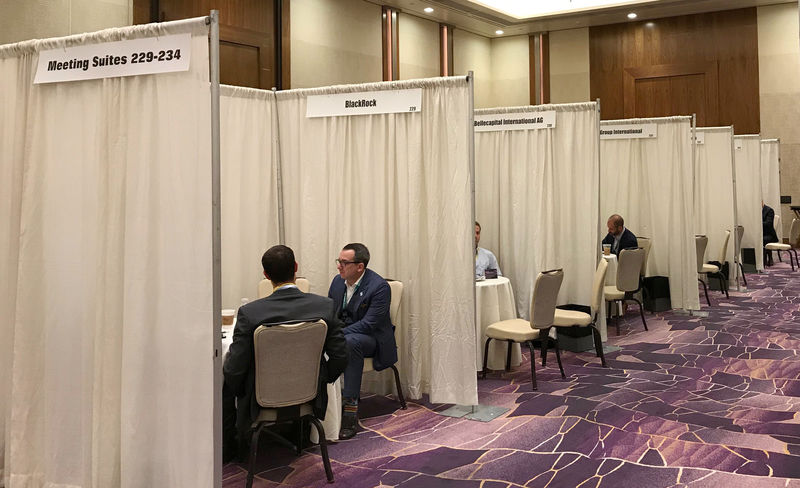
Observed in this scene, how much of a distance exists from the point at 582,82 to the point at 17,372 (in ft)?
40.3

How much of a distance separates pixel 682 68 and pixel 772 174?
2.87 meters

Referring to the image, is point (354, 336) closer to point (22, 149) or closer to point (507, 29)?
point (22, 149)

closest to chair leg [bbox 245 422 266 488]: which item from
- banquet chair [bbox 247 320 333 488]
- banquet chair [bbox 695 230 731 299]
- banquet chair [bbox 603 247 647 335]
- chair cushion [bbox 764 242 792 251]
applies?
banquet chair [bbox 247 320 333 488]

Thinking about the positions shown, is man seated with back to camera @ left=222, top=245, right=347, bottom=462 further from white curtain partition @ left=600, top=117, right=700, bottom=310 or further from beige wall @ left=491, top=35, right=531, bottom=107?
beige wall @ left=491, top=35, right=531, bottom=107

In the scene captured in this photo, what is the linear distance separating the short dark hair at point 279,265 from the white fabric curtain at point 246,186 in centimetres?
209

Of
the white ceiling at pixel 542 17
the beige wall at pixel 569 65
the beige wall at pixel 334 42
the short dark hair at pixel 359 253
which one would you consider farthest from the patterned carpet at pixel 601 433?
the beige wall at pixel 569 65

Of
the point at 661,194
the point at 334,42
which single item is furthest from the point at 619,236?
the point at 334,42

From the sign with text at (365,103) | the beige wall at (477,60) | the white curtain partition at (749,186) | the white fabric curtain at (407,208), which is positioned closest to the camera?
the white fabric curtain at (407,208)

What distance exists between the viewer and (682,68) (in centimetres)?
1336

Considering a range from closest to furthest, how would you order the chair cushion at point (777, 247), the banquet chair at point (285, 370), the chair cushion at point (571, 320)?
the banquet chair at point (285, 370) < the chair cushion at point (571, 320) < the chair cushion at point (777, 247)

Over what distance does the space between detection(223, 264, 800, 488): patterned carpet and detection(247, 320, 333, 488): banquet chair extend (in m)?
0.45

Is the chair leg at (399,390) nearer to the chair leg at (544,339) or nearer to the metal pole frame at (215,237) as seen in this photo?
the chair leg at (544,339)

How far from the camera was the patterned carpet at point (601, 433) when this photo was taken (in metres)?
3.96

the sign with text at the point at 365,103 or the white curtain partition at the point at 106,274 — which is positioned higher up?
the sign with text at the point at 365,103
